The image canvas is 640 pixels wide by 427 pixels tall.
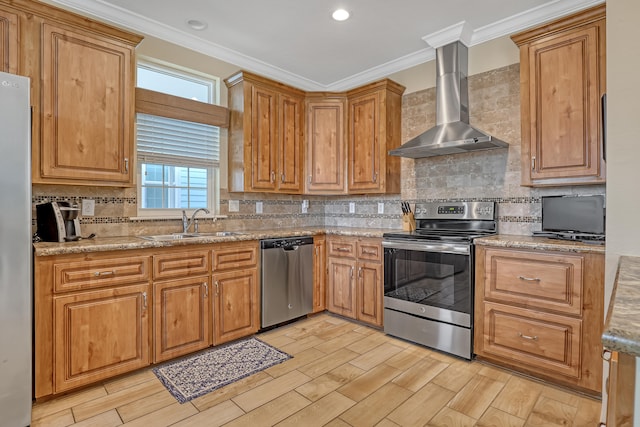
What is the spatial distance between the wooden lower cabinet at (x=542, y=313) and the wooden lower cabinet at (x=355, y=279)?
0.95 metres

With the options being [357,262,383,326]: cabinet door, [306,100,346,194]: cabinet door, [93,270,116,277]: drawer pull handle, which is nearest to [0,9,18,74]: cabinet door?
[93,270,116,277]: drawer pull handle

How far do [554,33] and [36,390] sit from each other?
4.09 m

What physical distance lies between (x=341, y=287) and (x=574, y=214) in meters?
2.11

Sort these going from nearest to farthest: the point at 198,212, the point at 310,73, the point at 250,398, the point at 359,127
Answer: the point at 250,398, the point at 198,212, the point at 359,127, the point at 310,73

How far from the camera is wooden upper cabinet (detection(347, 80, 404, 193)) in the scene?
3.67m

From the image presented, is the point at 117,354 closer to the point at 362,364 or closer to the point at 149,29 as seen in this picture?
the point at 362,364

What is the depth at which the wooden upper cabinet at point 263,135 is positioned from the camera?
11.4 ft

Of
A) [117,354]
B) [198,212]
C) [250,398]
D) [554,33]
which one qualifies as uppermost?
[554,33]

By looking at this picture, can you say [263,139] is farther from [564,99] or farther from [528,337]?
[528,337]

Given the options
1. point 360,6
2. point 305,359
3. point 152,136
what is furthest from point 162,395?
point 360,6

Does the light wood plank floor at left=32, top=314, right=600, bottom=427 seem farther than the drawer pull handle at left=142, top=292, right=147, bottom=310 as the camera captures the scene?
No

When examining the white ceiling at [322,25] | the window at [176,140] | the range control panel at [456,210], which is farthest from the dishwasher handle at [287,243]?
the white ceiling at [322,25]

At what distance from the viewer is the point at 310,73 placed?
4129 mm

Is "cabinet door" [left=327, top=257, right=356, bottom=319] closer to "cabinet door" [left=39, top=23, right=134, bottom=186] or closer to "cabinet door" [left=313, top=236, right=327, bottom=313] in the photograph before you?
"cabinet door" [left=313, top=236, right=327, bottom=313]
